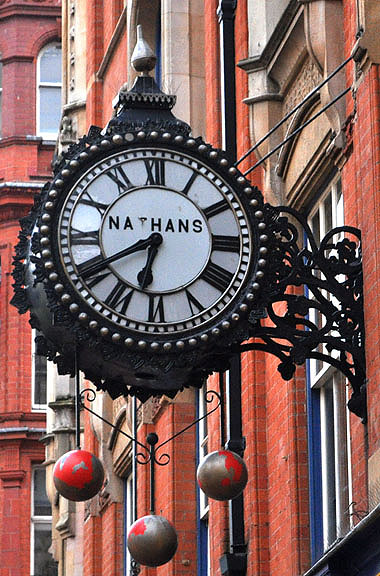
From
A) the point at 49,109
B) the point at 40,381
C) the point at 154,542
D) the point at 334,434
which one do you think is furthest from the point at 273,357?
the point at 49,109

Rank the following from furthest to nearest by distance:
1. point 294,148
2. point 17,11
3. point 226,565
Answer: point 17,11 → point 226,565 → point 294,148

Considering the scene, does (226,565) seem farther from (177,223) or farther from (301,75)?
(177,223)

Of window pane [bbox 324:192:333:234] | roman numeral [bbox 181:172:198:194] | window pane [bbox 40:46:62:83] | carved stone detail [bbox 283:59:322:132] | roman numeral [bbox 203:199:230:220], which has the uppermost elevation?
window pane [bbox 40:46:62:83]

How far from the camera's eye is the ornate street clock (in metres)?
10.8

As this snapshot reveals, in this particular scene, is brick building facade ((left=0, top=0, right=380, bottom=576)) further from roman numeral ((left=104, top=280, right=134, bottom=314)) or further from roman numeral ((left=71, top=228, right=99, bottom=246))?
roman numeral ((left=71, top=228, right=99, bottom=246))

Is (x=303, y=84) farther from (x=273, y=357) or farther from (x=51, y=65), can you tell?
(x=51, y=65)

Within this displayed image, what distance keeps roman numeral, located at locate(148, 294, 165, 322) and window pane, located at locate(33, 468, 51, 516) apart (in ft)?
104

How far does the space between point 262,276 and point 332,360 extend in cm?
82

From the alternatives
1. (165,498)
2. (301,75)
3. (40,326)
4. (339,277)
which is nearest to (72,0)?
(165,498)

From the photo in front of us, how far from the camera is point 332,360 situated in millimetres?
11539

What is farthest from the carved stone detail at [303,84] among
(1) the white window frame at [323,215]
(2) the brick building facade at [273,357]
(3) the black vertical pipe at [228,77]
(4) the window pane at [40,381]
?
(4) the window pane at [40,381]

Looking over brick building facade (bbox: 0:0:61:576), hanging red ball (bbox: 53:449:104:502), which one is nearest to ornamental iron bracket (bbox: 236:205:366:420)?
hanging red ball (bbox: 53:449:104:502)

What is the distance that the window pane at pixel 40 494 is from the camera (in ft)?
138

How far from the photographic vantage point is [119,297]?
10938 mm
